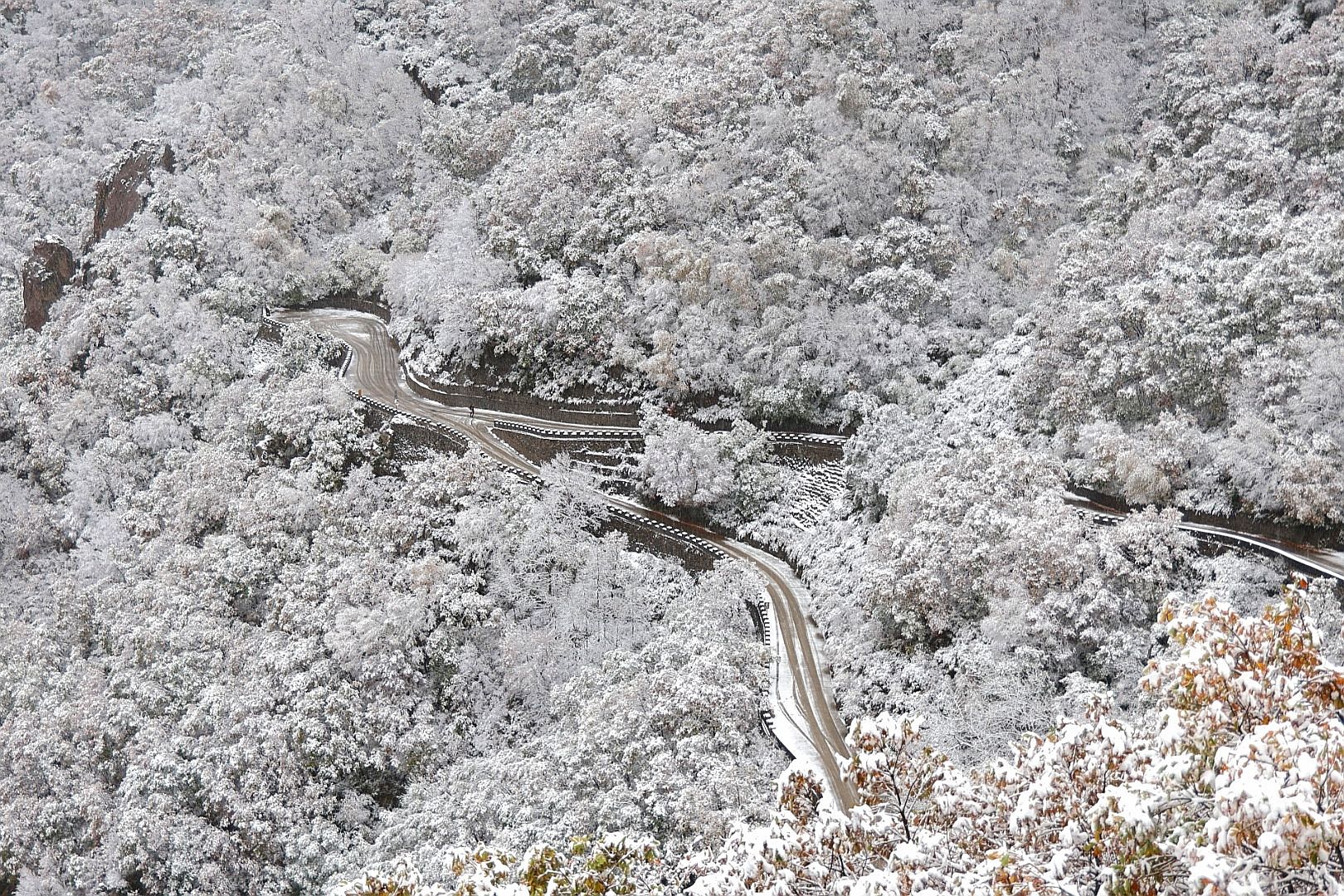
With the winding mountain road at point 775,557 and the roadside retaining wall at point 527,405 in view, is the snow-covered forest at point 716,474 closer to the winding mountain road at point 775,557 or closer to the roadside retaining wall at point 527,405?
the winding mountain road at point 775,557

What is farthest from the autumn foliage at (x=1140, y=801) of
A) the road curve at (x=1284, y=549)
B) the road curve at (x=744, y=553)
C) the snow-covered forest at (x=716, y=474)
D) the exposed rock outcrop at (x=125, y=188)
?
the exposed rock outcrop at (x=125, y=188)

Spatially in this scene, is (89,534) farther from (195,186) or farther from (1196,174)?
(1196,174)

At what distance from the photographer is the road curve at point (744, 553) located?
2716 cm

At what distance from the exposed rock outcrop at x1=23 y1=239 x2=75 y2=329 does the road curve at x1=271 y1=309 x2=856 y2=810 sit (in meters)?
15.3

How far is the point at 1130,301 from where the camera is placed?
31734mm

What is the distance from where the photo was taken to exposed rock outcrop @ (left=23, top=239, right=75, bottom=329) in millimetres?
58594

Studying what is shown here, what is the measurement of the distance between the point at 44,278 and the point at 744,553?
162 ft

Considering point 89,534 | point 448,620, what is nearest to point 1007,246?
point 448,620

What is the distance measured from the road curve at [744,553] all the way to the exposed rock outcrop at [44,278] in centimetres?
1525

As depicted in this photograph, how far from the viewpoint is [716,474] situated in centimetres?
3650

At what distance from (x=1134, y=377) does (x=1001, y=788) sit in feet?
79.8

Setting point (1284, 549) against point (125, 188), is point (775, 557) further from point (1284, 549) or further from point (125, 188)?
point (125, 188)

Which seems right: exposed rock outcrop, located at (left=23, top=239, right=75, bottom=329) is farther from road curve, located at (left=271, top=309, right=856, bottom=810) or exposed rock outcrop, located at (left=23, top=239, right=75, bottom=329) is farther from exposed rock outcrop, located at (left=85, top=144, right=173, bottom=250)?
road curve, located at (left=271, top=309, right=856, bottom=810)

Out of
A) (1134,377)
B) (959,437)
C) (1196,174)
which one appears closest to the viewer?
(1134,377)
